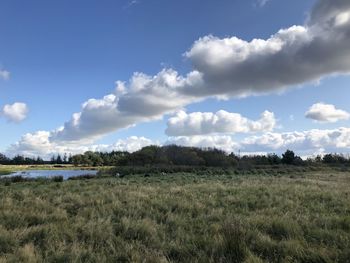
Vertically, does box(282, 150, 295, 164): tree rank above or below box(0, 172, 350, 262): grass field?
above

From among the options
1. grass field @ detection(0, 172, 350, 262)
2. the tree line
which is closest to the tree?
the tree line

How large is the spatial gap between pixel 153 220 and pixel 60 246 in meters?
3.08

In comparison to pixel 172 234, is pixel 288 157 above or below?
above

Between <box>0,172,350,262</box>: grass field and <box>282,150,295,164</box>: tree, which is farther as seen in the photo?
<box>282,150,295,164</box>: tree

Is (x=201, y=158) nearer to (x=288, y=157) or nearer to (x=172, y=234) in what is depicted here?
(x=288, y=157)

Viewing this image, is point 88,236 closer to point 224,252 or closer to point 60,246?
point 60,246

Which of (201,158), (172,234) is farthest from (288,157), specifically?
(172,234)

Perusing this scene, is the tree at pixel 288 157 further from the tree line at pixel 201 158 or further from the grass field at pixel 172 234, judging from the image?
the grass field at pixel 172 234

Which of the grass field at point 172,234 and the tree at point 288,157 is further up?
the tree at point 288,157

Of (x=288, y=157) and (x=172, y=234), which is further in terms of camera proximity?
(x=288, y=157)

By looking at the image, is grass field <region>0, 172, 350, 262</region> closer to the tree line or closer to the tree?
the tree line

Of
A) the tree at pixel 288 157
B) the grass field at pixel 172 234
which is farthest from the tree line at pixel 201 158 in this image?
the grass field at pixel 172 234

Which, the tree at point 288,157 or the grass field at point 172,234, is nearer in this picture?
the grass field at point 172,234

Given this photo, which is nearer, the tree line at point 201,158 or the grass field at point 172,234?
the grass field at point 172,234
